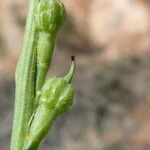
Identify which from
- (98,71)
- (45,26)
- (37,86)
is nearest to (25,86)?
(37,86)

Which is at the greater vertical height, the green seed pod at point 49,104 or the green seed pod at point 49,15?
the green seed pod at point 49,15

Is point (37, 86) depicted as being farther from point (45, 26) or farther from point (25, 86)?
point (45, 26)

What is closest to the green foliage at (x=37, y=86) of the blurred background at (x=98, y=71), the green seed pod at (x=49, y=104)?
the green seed pod at (x=49, y=104)

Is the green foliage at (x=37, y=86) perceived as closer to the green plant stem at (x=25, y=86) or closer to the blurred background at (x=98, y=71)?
the green plant stem at (x=25, y=86)

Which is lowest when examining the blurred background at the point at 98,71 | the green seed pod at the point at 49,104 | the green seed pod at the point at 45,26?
the blurred background at the point at 98,71

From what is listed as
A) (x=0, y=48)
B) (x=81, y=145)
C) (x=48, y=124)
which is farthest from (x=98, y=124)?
(x=48, y=124)
